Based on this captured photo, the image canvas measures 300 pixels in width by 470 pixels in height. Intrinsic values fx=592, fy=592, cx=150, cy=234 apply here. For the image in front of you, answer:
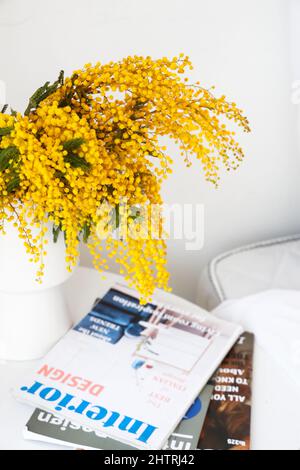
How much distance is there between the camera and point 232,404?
0.81 m

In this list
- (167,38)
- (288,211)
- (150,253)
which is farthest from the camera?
(288,211)

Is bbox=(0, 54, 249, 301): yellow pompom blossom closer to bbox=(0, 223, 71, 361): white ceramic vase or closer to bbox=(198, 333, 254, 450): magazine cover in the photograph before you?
bbox=(0, 223, 71, 361): white ceramic vase

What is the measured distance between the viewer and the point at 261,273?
1.17 m

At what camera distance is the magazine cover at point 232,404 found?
0.76 metres

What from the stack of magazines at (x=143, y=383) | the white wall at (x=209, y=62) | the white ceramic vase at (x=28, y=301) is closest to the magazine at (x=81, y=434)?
the stack of magazines at (x=143, y=383)

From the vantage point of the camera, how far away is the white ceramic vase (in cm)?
80

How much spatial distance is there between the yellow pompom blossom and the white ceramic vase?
2.0 inches

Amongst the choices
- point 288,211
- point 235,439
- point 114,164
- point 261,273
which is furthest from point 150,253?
point 288,211

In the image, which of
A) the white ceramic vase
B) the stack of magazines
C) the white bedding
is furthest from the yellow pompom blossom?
the white bedding

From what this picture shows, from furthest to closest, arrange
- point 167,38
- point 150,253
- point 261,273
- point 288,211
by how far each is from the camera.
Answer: point 288,211 → point 261,273 → point 167,38 → point 150,253

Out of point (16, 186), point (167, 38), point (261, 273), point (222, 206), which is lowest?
point (261, 273)

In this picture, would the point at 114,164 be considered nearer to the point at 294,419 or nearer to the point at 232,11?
the point at 294,419

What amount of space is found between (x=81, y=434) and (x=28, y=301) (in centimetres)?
20
